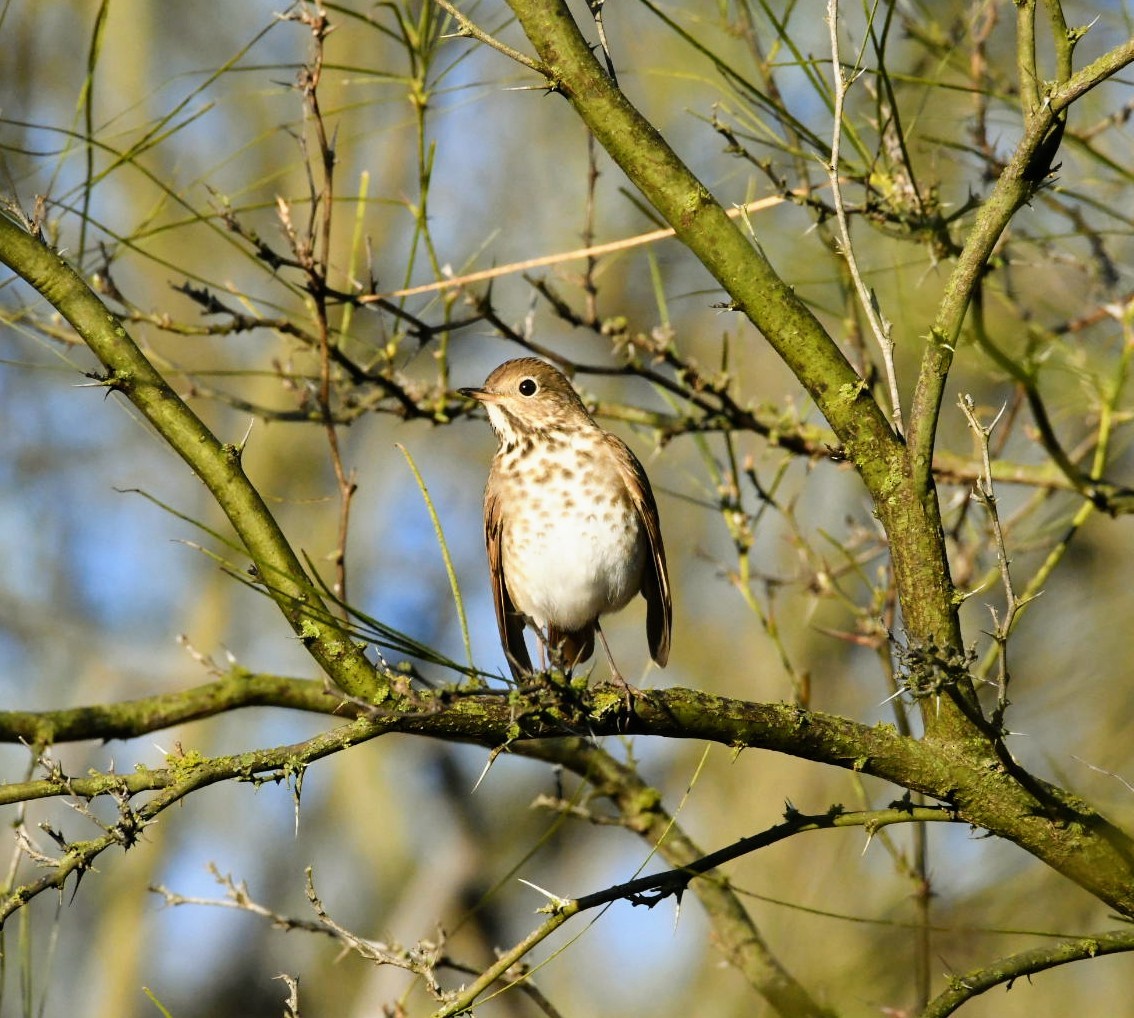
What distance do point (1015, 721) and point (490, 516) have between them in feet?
9.35

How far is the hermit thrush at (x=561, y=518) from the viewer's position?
4.35 m

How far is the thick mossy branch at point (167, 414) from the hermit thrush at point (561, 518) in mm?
1860

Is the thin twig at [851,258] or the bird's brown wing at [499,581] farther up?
the bird's brown wing at [499,581]

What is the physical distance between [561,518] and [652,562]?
0.36 m

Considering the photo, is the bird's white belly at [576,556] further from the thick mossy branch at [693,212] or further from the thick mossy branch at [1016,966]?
the thick mossy branch at [1016,966]

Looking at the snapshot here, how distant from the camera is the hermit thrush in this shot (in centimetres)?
435

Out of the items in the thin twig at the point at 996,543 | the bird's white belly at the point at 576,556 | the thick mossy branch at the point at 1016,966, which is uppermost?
the bird's white belly at the point at 576,556

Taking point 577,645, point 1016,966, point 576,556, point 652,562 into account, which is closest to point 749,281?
A: point 1016,966

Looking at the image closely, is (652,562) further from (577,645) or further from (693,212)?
(693,212)

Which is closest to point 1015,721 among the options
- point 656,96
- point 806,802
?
point 806,802

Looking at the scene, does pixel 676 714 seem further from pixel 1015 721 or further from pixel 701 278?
pixel 701 278

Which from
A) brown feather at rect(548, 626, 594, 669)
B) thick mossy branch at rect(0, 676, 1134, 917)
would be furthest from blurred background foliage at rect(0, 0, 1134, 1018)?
thick mossy branch at rect(0, 676, 1134, 917)

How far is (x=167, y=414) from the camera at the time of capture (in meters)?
2.44

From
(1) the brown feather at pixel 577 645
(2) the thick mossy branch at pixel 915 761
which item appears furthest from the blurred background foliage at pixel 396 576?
(2) the thick mossy branch at pixel 915 761
